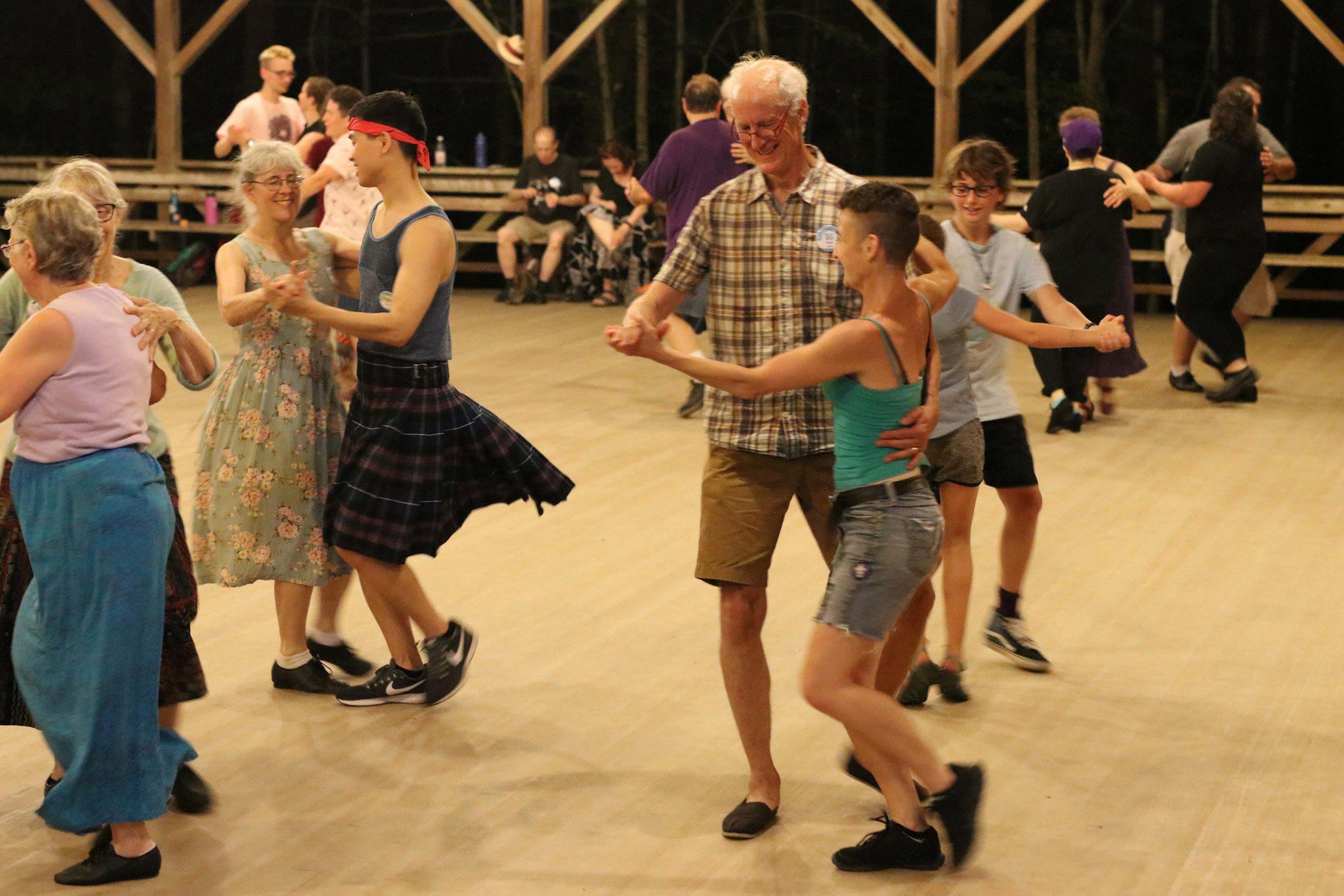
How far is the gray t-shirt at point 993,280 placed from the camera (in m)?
3.81

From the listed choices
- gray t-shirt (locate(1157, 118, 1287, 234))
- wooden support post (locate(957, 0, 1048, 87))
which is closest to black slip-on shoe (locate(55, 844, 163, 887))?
gray t-shirt (locate(1157, 118, 1287, 234))

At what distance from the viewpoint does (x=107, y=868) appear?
2859 millimetres

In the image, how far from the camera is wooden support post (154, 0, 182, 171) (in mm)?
12461

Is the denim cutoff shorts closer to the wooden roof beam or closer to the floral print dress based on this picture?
the floral print dress

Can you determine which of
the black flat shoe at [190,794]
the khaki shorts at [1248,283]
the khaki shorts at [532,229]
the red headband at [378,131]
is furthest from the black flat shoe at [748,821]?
the khaki shorts at [532,229]

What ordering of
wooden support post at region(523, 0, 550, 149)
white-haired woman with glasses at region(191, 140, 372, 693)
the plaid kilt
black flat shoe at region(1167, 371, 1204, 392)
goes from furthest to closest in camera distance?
wooden support post at region(523, 0, 550, 149) → black flat shoe at region(1167, 371, 1204, 392) → white-haired woman with glasses at region(191, 140, 372, 693) → the plaid kilt

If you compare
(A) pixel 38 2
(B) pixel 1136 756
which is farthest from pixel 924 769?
(A) pixel 38 2

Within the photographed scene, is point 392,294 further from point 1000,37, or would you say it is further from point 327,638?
point 1000,37

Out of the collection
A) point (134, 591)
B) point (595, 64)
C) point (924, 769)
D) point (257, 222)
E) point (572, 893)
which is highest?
point (595, 64)

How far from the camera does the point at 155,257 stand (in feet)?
41.9

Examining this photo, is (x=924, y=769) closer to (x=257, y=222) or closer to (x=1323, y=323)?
(x=257, y=222)

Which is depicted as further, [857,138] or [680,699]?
[857,138]

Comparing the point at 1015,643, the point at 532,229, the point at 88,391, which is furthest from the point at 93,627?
the point at 532,229

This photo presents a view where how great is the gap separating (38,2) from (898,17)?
781 cm
